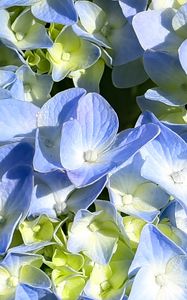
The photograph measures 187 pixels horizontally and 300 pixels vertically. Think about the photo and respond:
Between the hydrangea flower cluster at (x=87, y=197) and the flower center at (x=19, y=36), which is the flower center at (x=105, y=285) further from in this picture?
the flower center at (x=19, y=36)

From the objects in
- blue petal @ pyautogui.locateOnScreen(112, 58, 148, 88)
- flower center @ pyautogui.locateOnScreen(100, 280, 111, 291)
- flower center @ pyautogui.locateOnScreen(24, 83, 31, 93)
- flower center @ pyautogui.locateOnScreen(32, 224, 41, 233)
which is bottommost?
flower center @ pyautogui.locateOnScreen(100, 280, 111, 291)

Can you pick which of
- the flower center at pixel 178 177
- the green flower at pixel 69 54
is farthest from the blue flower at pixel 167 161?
the green flower at pixel 69 54

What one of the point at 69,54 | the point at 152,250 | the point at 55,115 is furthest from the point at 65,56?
the point at 152,250

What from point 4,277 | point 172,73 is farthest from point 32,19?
point 4,277

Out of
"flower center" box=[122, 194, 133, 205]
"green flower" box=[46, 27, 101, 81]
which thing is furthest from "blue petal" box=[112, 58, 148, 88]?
"flower center" box=[122, 194, 133, 205]

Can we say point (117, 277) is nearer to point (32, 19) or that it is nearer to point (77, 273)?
point (77, 273)

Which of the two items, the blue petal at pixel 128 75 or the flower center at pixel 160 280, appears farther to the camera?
Answer: the blue petal at pixel 128 75

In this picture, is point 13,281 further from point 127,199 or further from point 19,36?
point 19,36

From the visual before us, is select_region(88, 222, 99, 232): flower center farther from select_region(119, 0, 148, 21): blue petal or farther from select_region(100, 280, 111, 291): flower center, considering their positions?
select_region(119, 0, 148, 21): blue petal

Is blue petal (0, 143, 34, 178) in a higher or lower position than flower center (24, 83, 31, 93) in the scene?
higher

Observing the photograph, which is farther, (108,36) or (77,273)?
(108,36)

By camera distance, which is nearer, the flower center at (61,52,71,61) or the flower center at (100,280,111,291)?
the flower center at (100,280,111,291)
